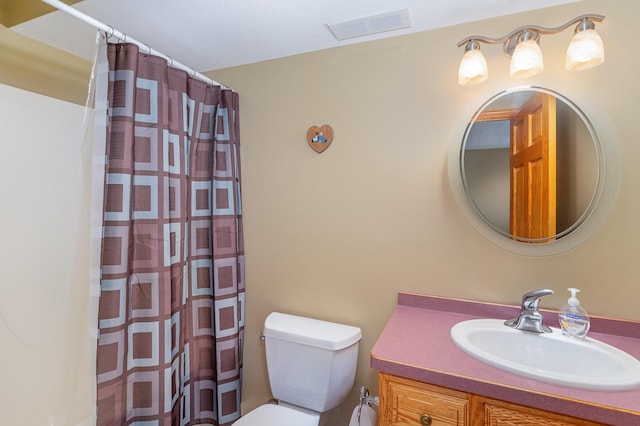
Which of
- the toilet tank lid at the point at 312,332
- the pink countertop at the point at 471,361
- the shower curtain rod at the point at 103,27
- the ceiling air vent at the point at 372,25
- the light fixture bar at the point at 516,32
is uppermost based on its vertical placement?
the ceiling air vent at the point at 372,25

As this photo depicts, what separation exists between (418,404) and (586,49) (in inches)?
53.9

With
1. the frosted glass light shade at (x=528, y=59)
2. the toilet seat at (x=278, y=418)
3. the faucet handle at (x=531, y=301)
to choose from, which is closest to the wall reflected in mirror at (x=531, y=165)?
the frosted glass light shade at (x=528, y=59)

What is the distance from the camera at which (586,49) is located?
1.09 m

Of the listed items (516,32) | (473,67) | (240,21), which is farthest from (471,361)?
(240,21)

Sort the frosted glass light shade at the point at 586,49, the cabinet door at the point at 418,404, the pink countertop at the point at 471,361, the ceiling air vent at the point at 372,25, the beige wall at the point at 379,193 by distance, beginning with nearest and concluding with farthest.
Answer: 1. the pink countertop at the point at 471,361
2. the cabinet door at the point at 418,404
3. the frosted glass light shade at the point at 586,49
4. the beige wall at the point at 379,193
5. the ceiling air vent at the point at 372,25

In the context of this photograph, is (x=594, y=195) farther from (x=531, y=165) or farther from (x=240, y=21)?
(x=240, y=21)

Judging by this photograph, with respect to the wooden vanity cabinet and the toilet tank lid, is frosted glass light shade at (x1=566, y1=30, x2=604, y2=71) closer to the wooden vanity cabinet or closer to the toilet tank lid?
the wooden vanity cabinet

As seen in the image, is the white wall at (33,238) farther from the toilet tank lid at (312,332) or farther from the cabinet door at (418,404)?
the cabinet door at (418,404)

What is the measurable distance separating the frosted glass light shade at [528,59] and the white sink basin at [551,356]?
1.01 meters

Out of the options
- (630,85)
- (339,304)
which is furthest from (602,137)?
(339,304)

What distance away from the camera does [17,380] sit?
1.45 meters

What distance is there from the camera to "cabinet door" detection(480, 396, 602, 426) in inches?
32.0

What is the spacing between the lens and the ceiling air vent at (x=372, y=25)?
133 cm

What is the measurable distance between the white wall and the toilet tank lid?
801 mm
